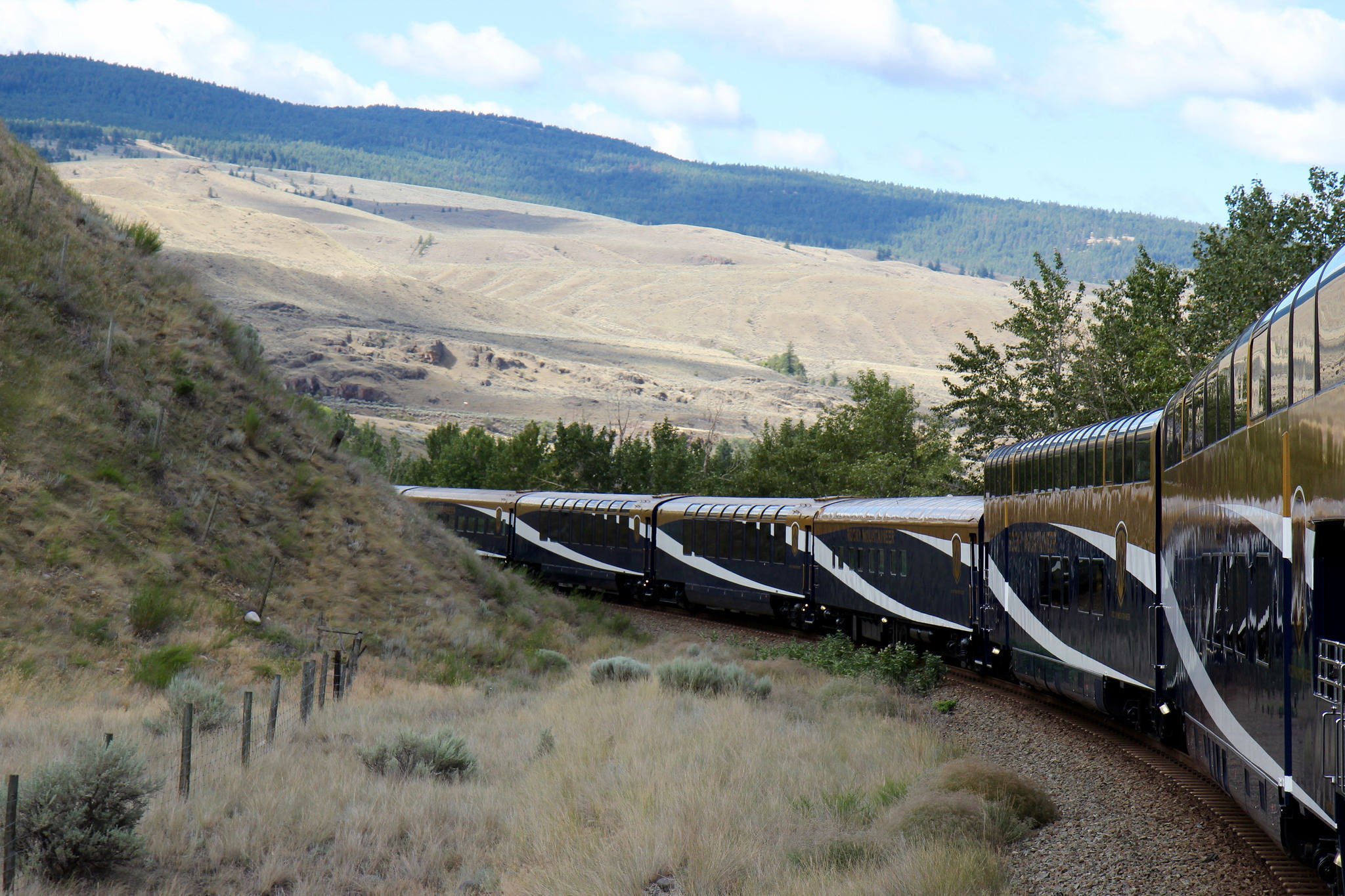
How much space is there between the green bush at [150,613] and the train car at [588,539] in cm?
1652

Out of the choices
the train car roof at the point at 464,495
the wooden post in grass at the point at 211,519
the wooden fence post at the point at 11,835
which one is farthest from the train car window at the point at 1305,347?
the train car roof at the point at 464,495

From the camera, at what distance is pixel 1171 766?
13.2 m

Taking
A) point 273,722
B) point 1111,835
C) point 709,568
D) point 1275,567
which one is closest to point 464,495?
point 709,568

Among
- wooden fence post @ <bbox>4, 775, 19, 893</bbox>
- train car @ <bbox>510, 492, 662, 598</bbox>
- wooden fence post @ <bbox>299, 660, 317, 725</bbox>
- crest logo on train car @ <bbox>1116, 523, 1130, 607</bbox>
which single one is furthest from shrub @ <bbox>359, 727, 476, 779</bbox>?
train car @ <bbox>510, 492, 662, 598</bbox>

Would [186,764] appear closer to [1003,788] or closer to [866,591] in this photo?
[1003,788]

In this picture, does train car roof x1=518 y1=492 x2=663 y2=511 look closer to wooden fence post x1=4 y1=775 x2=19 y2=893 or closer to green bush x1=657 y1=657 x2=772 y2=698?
green bush x1=657 y1=657 x2=772 y2=698

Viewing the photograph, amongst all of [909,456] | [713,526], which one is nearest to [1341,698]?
[713,526]

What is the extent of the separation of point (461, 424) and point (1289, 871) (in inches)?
4842

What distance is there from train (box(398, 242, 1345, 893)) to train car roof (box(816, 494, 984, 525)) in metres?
0.07

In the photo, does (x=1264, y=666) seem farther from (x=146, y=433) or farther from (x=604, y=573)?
(x=604, y=573)

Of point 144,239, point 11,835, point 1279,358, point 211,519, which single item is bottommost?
point 11,835

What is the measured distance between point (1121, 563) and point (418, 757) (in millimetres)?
7665

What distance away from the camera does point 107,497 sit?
21906 mm

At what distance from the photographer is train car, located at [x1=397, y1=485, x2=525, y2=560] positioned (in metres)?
42.6
